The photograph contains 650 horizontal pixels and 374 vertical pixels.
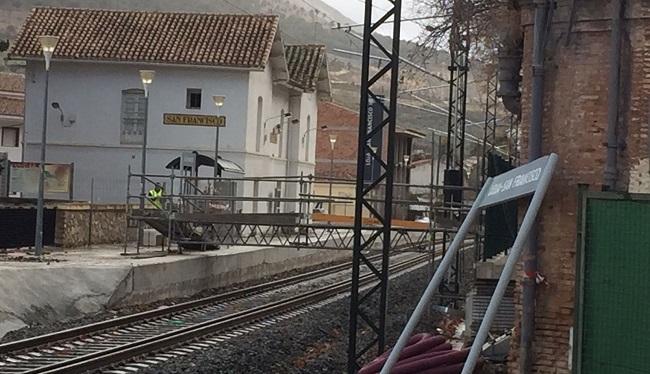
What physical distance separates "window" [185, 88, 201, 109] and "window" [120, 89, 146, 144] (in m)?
1.91

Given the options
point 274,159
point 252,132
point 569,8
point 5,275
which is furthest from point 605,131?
point 274,159

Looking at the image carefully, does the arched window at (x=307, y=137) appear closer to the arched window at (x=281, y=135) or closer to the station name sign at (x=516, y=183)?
the arched window at (x=281, y=135)

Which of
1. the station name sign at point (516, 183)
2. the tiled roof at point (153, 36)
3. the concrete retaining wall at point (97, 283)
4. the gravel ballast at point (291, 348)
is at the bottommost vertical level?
the gravel ballast at point (291, 348)

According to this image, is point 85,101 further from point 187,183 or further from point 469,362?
point 469,362

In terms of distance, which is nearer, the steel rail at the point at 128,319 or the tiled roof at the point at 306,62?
the steel rail at the point at 128,319

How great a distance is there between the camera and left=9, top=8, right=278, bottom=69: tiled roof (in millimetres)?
44500

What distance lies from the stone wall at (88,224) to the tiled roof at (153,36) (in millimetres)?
11328

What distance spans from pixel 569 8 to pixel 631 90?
3.43 ft

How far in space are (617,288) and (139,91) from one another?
1476 inches

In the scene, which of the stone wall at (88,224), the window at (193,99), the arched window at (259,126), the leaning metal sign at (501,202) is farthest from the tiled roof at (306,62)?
the leaning metal sign at (501,202)

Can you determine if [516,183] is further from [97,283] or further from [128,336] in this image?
[97,283]

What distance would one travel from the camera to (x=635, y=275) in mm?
8625

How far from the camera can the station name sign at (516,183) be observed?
8680 millimetres

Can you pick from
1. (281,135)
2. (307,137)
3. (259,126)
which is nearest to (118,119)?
(259,126)
